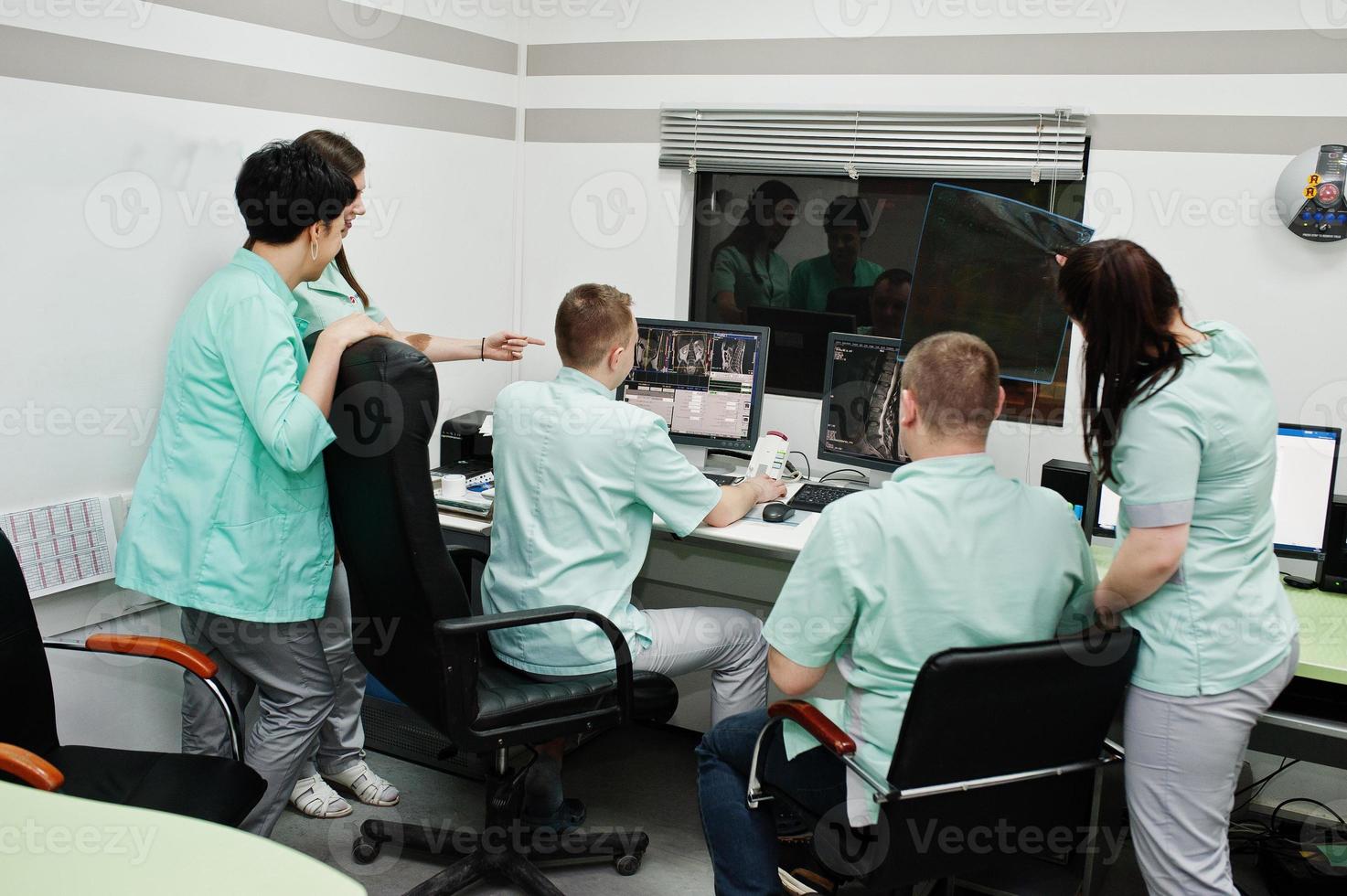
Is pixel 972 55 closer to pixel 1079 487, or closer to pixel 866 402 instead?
pixel 866 402

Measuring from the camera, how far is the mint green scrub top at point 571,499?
7.63 ft

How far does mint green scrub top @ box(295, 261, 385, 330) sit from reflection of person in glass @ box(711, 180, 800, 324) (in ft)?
4.19

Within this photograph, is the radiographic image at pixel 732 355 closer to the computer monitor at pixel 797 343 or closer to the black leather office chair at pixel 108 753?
the computer monitor at pixel 797 343

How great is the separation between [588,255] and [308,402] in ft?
5.73

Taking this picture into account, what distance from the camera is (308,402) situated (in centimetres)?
210

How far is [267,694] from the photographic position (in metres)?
2.43

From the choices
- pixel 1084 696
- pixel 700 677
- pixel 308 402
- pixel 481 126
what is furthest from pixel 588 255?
pixel 1084 696

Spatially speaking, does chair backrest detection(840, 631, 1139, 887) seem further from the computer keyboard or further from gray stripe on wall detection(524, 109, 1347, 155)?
gray stripe on wall detection(524, 109, 1347, 155)

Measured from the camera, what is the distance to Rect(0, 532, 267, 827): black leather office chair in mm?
1948

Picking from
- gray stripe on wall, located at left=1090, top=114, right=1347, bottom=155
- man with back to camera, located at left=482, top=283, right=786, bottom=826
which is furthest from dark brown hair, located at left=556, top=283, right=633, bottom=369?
gray stripe on wall, located at left=1090, top=114, right=1347, bottom=155

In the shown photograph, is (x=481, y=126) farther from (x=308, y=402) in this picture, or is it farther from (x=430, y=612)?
(x=430, y=612)

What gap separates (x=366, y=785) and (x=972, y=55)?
264 cm

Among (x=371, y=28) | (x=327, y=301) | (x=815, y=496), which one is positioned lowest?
(x=815, y=496)

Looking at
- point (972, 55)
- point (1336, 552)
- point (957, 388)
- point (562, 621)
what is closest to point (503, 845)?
point (562, 621)
